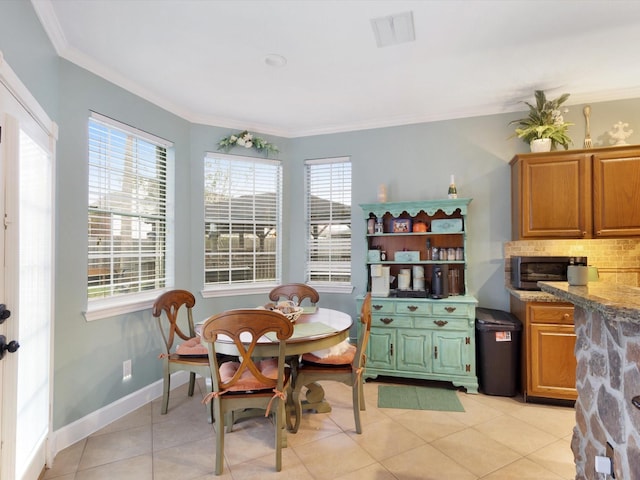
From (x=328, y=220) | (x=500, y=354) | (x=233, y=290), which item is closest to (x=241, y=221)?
(x=233, y=290)

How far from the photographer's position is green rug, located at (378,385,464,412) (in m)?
2.94

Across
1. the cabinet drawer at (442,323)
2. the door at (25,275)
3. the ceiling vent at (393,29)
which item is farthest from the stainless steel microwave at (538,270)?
the door at (25,275)

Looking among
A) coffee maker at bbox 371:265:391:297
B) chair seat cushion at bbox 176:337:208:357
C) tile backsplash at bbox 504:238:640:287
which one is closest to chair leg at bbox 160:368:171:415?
chair seat cushion at bbox 176:337:208:357

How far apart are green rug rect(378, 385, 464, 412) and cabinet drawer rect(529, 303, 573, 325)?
1022 millimetres

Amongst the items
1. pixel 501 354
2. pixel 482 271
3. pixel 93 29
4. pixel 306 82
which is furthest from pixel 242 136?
pixel 501 354

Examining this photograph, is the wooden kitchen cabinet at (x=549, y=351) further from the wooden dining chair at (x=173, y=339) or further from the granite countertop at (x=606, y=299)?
the wooden dining chair at (x=173, y=339)

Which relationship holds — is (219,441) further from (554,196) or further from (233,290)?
(554,196)

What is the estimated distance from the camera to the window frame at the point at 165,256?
2.68 meters

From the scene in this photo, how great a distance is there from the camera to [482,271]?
3600 mm

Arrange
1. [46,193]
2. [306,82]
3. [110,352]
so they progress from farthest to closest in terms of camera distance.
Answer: [306,82]
[110,352]
[46,193]

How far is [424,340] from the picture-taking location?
10.9 feet

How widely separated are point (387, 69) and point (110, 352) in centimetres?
329

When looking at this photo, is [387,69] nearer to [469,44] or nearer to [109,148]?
[469,44]

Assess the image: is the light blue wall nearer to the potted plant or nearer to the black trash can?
the potted plant
